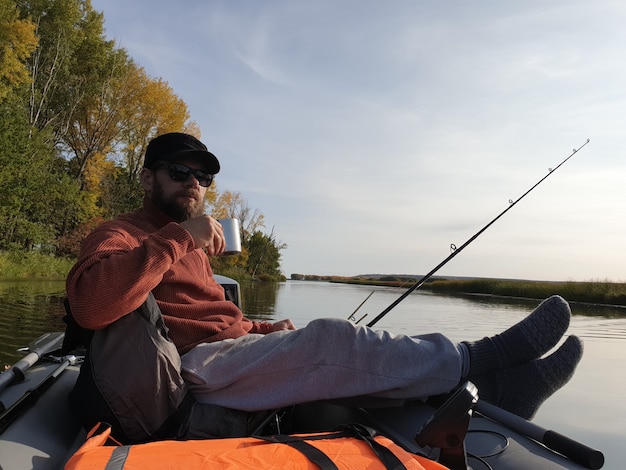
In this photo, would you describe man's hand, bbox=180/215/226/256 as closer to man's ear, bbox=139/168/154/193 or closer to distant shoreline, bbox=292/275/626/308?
man's ear, bbox=139/168/154/193

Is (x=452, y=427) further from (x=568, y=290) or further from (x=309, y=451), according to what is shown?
(x=568, y=290)

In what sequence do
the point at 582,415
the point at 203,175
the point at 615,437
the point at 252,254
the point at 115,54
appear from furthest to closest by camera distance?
the point at 252,254, the point at 115,54, the point at 582,415, the point at 615,437, the point at 203,175

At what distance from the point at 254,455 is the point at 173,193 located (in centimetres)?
124

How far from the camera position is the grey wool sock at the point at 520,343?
5.97ft

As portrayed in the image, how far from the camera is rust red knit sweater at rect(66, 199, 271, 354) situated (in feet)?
4.98

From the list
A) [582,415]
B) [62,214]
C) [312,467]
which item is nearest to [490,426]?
[312,467]

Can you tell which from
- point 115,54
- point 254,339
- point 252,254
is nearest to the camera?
point 254,339

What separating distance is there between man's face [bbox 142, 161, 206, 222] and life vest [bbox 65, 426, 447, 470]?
3.32 feet

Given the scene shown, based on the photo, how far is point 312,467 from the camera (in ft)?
3.89

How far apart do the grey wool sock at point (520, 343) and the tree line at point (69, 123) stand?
642 inches

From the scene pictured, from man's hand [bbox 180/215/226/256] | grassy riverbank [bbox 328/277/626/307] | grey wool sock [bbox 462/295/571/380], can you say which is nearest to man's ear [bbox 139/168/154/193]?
man's hand [bbox 180/215/226/256]

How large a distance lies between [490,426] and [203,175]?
1408 mm

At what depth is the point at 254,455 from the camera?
1.20 m

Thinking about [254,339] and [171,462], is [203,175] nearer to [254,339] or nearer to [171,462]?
[254,339]
